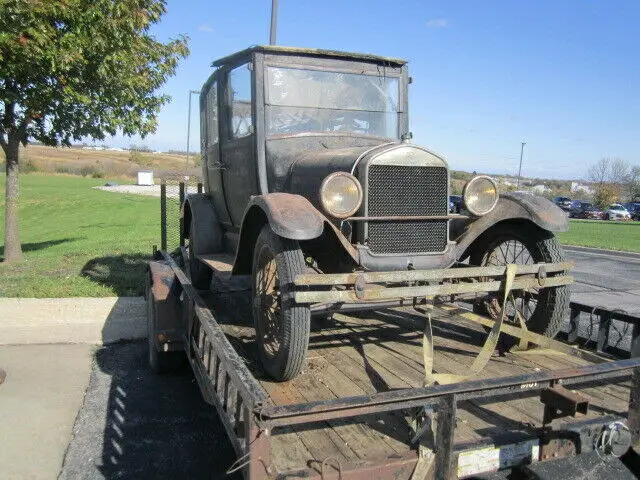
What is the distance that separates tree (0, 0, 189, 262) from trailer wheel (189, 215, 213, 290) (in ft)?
9.92

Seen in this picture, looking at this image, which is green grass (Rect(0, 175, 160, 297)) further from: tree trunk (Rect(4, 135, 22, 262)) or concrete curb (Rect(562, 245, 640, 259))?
concrete curb (Rect(562, 245, 640, 259))

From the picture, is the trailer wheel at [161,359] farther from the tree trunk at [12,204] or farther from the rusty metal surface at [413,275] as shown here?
the tree trunk at [12,204]

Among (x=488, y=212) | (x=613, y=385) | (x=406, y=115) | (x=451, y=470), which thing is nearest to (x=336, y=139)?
(x=406, y=115)

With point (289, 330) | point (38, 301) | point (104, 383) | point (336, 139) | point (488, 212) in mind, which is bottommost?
point (104, 383)

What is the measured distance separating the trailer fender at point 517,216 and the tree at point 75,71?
5.24 meters

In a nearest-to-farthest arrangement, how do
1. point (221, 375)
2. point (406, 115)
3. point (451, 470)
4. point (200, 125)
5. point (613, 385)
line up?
point (451, 470) < point (221, 375) < point (613, 385) < point (406, 115) < point (200, 125)

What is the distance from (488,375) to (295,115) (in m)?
2.46

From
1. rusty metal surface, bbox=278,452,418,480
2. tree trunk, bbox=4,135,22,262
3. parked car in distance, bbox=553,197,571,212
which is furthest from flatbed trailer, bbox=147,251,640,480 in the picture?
parked car in distance, bbox=553,197,571,212

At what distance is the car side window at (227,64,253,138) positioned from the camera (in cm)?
459

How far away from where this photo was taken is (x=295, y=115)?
Answer: 454 cm

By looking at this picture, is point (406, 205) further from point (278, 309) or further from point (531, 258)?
point (531, 258)

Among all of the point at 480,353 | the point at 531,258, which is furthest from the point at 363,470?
the point at 531,258

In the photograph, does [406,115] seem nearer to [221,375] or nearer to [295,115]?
[295,115]

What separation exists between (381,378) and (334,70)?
8.41 feet
